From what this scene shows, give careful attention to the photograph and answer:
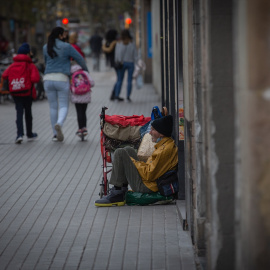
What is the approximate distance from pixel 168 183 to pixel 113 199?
614 millimetres

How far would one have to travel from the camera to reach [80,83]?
1355 centimetres

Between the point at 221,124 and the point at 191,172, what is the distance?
168 cm

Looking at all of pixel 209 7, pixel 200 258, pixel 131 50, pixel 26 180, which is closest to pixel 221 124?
pixel 209 7

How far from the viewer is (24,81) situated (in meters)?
13.4

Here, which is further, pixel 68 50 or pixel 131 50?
pixel 131 50

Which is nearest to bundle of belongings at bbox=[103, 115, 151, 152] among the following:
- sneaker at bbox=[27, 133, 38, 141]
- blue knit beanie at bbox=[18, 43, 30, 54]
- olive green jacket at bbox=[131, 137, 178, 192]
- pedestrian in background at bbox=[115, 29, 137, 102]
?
olive green jacket at bbox=[131, 137, 178, 192]

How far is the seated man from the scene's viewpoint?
8195 millimetres

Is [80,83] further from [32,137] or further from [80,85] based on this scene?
[32,137]

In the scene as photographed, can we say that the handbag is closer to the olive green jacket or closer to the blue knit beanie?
the olive green jacket

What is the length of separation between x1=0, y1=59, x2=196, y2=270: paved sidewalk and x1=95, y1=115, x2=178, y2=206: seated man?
0.70ft

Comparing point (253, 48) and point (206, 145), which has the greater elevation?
point (253, 48)

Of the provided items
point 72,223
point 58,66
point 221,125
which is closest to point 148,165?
point 72,223

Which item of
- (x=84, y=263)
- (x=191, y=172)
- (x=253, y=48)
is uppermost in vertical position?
(x=253, y=48)

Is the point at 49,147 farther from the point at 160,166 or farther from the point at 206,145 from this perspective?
the point at 206,145
